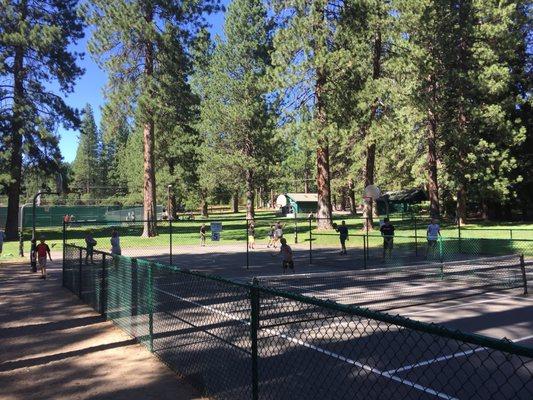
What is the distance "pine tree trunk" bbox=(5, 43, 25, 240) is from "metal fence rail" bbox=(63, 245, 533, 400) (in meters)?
30.3

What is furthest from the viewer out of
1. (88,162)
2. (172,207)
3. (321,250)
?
(88,162)

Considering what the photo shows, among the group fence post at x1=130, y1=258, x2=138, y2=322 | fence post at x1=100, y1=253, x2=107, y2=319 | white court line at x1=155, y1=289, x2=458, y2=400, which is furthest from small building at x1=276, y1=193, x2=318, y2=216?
white court line at x1=155, y1=289, x2=458, y2=400

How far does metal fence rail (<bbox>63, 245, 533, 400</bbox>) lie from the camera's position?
5.00m

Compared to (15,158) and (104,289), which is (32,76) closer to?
(15,158)

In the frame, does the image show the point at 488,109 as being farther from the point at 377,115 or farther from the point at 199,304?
the point at 199,304

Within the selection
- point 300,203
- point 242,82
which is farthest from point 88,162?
point 242,82

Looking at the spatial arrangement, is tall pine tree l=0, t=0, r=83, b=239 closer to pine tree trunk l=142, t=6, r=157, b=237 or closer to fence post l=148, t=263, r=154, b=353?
pine tree trunk l=142, t=6, r=157, b=237

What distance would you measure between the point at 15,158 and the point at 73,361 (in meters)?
32.8

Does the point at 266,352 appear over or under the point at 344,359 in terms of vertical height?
under

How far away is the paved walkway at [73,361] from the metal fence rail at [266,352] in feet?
1.02

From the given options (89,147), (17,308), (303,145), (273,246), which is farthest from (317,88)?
(89,147)

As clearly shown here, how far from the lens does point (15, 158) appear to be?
35625mm

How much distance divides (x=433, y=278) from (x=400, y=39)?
23.5 meters

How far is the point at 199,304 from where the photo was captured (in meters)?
6.56
